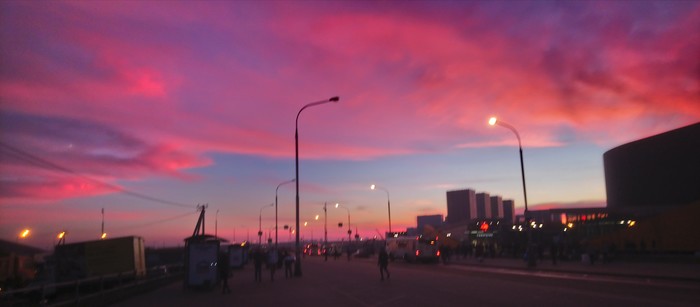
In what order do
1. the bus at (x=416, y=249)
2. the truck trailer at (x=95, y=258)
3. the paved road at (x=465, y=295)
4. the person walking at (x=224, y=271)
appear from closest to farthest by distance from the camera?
the paved road at (x=465, y=295) → the person walking at (x=224, y=271) → the truck trailer at (x=95, y=258) → the bus at (x=416, y=249)

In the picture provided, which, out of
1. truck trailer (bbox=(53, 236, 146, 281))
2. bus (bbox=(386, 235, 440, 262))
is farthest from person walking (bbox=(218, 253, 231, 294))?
bus (bbox=(386, 235, 440, 262))

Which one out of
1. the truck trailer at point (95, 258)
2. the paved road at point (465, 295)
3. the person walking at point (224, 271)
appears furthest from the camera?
the truck trailer at point (95, 258)

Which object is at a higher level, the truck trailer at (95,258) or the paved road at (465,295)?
the truck trailer at (95,258)

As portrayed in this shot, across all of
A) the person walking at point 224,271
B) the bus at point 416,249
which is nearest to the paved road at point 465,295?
the person walking at point 224,271

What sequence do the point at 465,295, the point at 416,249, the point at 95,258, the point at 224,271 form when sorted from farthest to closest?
the point at 416,249, the point at 95,258, the point at 224,271, the point at 465,295

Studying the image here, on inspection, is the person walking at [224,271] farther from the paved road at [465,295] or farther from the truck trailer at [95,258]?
the truck trailer at [95,258]

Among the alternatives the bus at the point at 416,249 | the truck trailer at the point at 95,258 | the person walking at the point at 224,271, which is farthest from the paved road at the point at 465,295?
the bus at the point at 416,249

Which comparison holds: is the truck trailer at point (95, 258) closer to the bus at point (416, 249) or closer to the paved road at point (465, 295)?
the paved road at point (465, 295)

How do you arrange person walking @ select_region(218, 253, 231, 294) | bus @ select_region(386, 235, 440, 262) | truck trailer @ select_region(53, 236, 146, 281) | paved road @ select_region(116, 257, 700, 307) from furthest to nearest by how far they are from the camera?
bus @ select_region(386, 235, 440, 262), truck trailer @ select_region(53, 236, 146, 281), person walking @ select_region(218, 253, 231, 294), paved road @ select_region(116, 257, 700, 307)

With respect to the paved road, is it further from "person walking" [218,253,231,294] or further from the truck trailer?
the truck trailer

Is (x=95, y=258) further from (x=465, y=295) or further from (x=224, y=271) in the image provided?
(x=465, y=295)

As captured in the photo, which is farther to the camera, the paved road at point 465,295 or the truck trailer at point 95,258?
the truck trailer at point 95,258

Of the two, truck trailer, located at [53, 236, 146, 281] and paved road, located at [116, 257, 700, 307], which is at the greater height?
truck trailer, located at [53, 236, 146, 281]

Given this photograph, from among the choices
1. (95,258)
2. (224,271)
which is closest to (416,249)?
(95,258)
